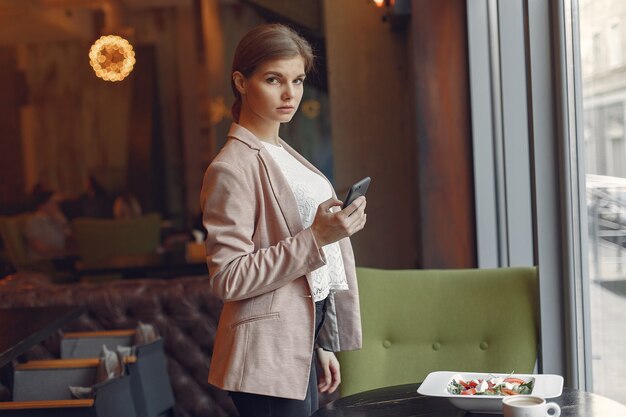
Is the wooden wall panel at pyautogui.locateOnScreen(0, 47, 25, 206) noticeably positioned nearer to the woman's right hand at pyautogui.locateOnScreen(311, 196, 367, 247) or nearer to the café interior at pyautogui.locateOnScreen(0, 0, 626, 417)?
the café interior at pyautogui.locateOnScreen(0, 0, 626, 417)

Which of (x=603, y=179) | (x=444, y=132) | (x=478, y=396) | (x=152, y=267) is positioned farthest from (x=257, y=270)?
(x=152, y=267)

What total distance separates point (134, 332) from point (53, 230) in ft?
15.9

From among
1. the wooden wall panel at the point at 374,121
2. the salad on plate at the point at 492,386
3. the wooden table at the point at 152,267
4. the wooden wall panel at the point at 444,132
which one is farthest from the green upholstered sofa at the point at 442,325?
the wooden wall panel at the point at 374,121

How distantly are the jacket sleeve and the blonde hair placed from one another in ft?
0.84

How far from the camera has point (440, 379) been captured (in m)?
1.98

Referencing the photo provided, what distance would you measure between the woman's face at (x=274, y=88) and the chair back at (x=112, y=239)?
6.07 m

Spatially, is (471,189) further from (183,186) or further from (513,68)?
(183,186)

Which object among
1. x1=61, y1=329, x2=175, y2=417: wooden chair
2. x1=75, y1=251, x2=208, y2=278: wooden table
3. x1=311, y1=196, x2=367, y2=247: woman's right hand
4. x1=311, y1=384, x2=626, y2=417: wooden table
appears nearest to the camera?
x1=311, y1=384, x2=626, y2=417: wooden table

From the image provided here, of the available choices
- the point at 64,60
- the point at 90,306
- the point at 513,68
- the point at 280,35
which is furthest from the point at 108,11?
the point at 280,35

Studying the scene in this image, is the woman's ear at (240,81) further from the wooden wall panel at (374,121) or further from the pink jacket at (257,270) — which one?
the wooden wall panel at (374,121)

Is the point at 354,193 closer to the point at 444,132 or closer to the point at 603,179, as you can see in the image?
the point at 603,179

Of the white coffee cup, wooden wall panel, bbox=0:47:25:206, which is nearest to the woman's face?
the white coffee cup

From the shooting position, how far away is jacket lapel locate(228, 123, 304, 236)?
76.5 inches

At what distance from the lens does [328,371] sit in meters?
2.35
